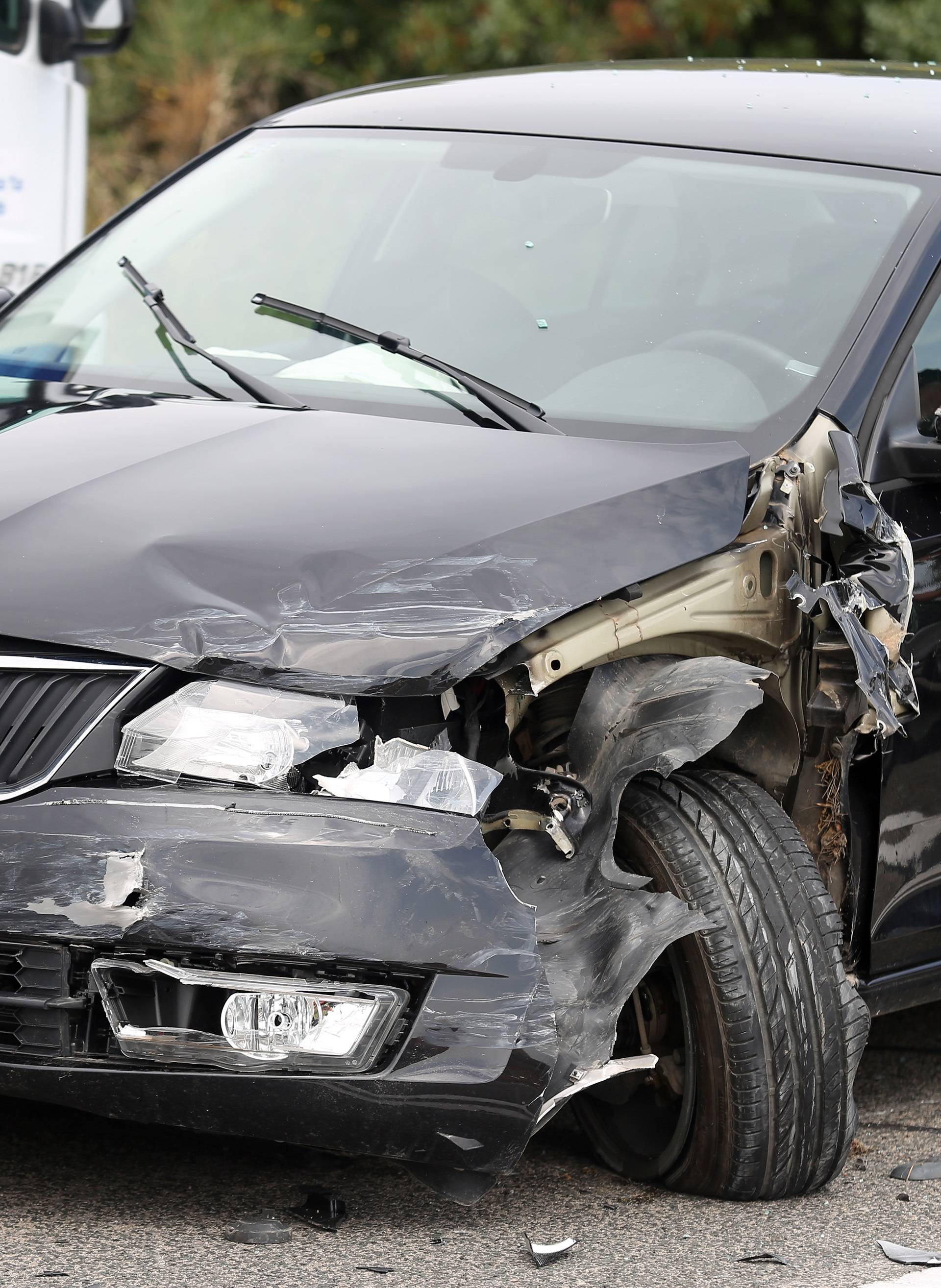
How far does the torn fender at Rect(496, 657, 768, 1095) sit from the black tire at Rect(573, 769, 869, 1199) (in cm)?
10

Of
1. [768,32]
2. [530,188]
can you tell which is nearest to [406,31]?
[768,32]

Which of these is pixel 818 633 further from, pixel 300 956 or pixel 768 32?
pixel 768 32

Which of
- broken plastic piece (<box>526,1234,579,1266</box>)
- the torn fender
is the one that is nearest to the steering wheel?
the torn fender

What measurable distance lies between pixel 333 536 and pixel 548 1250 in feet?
3.68

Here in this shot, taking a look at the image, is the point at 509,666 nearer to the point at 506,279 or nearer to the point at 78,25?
the point at 506,279

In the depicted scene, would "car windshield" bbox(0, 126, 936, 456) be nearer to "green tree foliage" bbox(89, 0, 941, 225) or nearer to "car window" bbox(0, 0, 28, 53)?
"car window" bbox(0, 0, 28, 53)

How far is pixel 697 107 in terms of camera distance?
13.1ft

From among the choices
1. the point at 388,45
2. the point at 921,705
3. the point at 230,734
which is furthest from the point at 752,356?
the point at 388,45

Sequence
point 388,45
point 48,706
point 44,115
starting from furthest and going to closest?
1. point 388,45
2. point 44,115
3. point 48,706

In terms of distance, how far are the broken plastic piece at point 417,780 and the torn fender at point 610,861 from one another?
24cm

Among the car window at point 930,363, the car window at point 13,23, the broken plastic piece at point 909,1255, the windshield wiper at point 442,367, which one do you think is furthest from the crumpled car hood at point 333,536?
the car window at point 13,23

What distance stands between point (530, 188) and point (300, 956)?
6.60ft

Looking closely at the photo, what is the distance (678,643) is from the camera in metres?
3.03

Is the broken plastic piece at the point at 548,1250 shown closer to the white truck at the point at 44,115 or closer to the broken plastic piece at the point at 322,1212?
the broken plastic piece at the point at 322,1212
